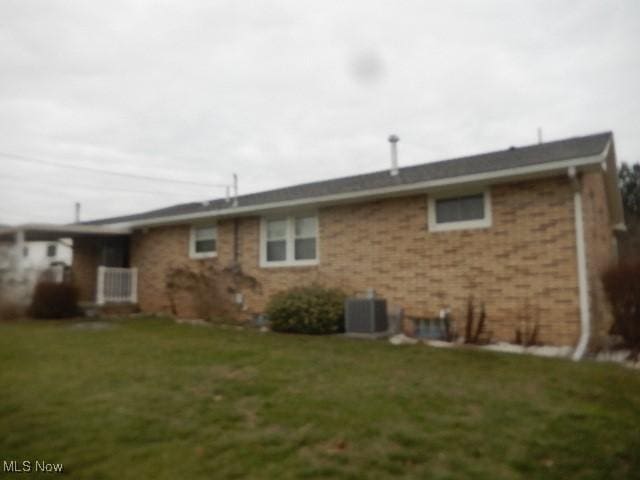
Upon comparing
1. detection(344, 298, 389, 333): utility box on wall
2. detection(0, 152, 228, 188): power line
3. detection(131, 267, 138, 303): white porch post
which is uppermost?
detection(0, 152, 228, 188): power line

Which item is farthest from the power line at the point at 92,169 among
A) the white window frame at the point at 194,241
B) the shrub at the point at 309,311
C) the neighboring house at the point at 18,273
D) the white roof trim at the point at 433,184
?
the shrub at the point at 309,311

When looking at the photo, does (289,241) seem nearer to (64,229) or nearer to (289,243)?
(289,243)

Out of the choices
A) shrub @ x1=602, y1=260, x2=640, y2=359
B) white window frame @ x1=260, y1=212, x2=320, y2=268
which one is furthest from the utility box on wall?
shrub @ x1=602, y1=260, x2=640, y2=359

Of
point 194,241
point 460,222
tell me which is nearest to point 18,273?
point 194,241

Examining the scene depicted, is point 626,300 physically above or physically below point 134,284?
below

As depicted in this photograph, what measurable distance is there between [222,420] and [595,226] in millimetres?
9199

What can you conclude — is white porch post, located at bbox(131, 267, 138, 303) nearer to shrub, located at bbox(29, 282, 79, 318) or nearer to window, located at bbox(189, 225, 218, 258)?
shrub, located at bbox(29, 282, 79, 318)

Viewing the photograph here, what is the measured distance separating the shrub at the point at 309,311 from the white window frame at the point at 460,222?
266 centimetres

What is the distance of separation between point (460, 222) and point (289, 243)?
4.84 meters

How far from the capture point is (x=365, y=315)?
29.5 feet

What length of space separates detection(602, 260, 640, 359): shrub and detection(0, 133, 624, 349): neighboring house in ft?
1.24

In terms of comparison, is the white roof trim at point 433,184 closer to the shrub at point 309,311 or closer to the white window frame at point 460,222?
the white window frame at point 460,222

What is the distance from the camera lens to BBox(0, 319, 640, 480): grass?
318cm

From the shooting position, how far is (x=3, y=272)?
47.0ft
